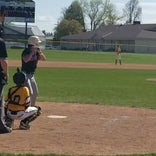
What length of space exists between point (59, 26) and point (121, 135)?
427 feet

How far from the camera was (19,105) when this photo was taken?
10.5m

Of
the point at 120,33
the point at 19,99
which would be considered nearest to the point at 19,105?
the point at 19,99

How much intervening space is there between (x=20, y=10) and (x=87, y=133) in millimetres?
56118

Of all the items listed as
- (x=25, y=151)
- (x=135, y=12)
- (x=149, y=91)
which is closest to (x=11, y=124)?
(x=25, y=151)

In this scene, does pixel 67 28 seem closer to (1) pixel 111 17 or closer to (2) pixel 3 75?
(1) pixel 111 17

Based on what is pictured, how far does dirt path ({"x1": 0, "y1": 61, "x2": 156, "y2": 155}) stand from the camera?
8.58 metres

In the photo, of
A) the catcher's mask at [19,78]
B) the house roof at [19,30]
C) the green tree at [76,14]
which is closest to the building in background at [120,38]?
the house roof at [19,30]

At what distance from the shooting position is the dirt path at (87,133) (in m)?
8.58

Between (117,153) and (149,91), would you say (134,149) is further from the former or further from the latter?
(149,91)

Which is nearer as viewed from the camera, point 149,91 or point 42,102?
point 42,102

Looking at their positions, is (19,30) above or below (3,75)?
below

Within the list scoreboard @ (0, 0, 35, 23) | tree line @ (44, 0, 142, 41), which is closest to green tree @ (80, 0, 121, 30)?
tree line @ (44, 0, 142, 41)

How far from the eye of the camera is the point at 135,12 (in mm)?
153125

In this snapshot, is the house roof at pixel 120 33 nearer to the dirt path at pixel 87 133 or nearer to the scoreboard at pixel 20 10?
the scoreboard at pixel 20 10
